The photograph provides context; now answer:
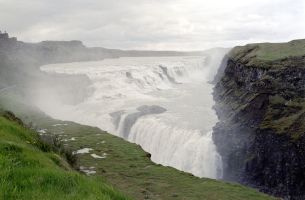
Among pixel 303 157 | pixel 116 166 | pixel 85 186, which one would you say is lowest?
pixel 303 157

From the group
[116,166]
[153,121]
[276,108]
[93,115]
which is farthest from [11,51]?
[116,166]

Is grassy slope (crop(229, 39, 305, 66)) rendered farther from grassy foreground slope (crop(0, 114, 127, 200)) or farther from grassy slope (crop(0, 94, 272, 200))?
grassy foreground slope (crop(0, 114, 127, 200))

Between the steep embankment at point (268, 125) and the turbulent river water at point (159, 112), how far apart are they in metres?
2.15

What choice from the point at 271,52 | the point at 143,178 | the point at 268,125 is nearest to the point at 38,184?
the point at 143,178

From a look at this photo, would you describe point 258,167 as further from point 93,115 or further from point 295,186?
point 93,115

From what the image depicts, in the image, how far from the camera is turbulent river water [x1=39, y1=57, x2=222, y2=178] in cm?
4278

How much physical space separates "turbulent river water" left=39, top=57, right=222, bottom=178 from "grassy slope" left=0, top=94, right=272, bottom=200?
13.3 meters

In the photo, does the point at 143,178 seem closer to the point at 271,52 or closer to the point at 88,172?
the point at 88,172

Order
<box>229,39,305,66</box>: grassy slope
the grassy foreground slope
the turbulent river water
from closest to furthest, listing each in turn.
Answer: the grassy foreground slope, the turbulent river water, <box>229,39,305,66</box>: grassy slope

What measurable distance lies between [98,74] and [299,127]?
64393mm

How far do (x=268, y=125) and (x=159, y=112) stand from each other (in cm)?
2027

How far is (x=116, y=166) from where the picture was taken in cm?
2416

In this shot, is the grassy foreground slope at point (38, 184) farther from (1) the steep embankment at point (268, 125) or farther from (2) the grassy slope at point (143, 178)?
(1) the steep embankment at point (268, 125)

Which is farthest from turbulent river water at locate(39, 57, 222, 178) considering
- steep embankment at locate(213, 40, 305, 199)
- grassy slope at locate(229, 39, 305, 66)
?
grassy slope at locate(229, 39, 305, 66)
